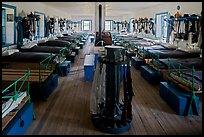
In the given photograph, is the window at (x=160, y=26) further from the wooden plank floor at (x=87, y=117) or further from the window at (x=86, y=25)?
the window at (x=86, y=25)

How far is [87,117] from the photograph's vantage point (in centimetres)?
369

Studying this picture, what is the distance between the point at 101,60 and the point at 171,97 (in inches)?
61.1

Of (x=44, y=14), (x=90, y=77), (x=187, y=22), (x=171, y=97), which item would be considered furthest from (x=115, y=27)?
(x=171, y=97)

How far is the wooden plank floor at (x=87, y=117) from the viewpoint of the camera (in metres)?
3.24

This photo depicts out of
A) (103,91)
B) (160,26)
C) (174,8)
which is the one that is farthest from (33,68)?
(160,26)

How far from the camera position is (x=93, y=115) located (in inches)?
137

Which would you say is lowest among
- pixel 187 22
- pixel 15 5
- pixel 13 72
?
pixel 13 72

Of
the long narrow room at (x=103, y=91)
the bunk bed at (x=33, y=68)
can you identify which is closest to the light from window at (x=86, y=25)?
the long narrow room at (x=103, y=91)

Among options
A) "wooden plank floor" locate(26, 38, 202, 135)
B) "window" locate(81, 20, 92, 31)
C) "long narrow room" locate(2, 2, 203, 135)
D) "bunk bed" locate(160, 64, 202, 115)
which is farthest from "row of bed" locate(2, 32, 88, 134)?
"window" locate(81, 20, 92, 31)

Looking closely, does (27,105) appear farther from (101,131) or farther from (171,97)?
(171,97)

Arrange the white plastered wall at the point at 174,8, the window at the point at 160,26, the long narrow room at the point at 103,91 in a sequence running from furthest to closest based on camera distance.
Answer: the window at the point at 160,26 < the white plastered wall at the point at 174,8 < the long narrow room at the point at 103,91

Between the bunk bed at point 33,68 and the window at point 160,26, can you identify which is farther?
the window at point 160,26

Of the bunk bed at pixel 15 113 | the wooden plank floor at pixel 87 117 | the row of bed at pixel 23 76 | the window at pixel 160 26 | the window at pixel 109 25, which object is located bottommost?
the wooden plank floor at pixel 87 117

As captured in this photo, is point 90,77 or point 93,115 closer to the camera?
point 93,115
